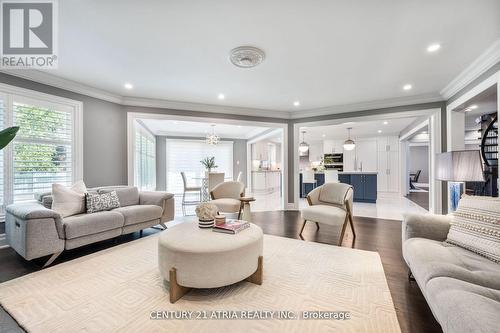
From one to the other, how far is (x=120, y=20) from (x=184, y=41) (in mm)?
636

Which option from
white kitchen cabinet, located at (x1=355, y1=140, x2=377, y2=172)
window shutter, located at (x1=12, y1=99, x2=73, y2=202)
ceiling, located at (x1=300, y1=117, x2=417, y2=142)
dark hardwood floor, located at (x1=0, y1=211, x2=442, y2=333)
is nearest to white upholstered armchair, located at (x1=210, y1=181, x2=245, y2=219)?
dark hardwood floor, located at (x1=0, y1=211, x2=442, y2=333)

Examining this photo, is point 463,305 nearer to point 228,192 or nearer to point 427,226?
point 427,226

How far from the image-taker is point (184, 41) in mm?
2486

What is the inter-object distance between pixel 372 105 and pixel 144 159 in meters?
6.39

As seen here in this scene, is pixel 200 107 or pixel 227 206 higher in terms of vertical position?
pixel 200 107

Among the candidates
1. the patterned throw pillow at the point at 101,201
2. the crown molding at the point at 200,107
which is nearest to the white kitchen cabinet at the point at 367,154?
the crown molding at the point at 200,107

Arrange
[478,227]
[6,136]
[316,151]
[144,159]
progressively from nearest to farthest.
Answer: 1. [6,136]
2. [478,227]
3. [144,159]
4. [316,151]

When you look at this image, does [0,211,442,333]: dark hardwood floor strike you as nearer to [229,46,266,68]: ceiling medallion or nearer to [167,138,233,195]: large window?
[229,46,266,68]: ceiling medallion

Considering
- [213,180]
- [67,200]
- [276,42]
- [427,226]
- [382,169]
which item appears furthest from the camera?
[382,169]

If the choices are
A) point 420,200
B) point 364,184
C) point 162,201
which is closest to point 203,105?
point 162,201

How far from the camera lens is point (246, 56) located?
108 inches

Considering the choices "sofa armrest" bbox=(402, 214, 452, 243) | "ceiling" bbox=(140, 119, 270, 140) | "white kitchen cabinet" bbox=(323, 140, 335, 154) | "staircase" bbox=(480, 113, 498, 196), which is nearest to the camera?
"sofa armrest" bbox=(402, 214, 452, 243)

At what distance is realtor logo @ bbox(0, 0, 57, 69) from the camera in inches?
78.6

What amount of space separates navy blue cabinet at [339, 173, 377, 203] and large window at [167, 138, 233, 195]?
16.5 feet
